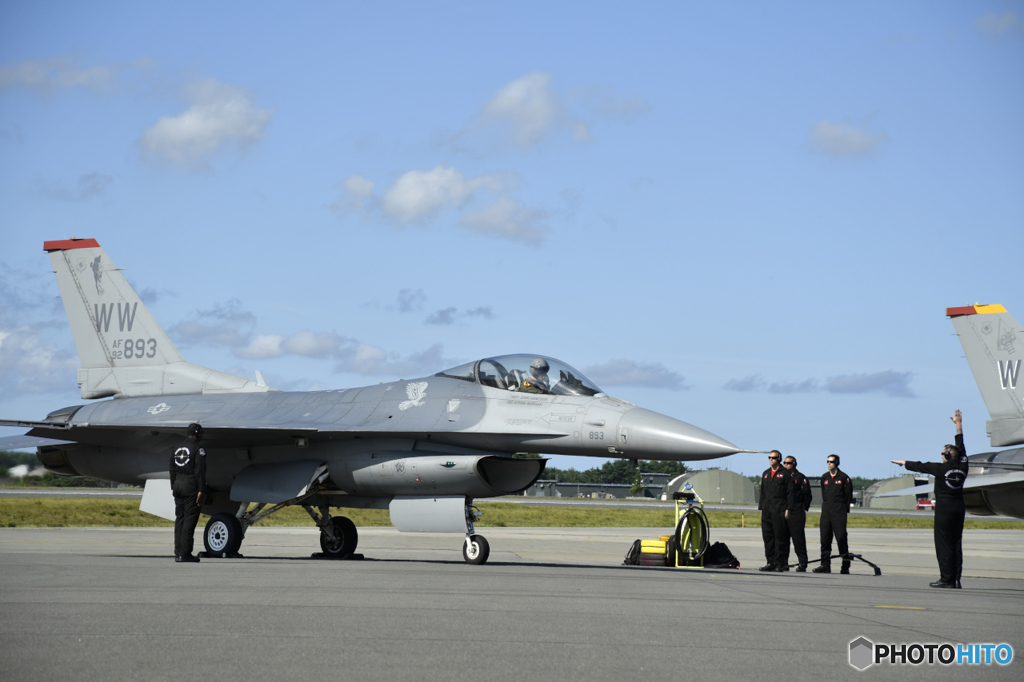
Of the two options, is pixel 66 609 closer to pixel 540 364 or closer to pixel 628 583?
pixel 628 583

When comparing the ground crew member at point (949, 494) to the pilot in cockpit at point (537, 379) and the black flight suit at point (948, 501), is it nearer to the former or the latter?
the black flight suit at point (948, 501)

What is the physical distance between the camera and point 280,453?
14078mm

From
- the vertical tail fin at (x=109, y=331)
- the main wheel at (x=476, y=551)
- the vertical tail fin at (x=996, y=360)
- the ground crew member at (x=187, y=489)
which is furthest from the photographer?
the vertical tail fin at (x=109, y=331)

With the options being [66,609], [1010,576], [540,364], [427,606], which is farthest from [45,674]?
[1010,576]

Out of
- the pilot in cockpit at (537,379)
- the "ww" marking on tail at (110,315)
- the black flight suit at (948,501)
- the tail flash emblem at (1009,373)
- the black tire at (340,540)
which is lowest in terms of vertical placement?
the black tire at (340,540)

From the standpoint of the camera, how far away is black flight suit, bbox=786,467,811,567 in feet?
46.1

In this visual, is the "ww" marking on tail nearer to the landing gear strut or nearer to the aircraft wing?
the landing gear strut

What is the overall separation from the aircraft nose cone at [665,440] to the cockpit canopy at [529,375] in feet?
3.30

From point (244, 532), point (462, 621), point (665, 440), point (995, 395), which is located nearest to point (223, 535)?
point (244, 532)

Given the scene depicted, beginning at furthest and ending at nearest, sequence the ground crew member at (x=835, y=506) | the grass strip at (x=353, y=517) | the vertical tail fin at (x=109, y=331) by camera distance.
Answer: the grass strip at (x=353, y=517)
the vertical tail fin at (x=109, y=331)
the ground crew member at (x=835, y=506)

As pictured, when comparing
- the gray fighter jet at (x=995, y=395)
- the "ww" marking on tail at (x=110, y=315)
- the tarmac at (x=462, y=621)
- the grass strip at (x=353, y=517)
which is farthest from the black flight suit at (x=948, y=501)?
the grass strip at (x=353, y=517)

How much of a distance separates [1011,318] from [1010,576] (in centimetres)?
415

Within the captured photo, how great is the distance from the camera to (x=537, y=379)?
13.1 metres

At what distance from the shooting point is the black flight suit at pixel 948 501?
37.5 feet
